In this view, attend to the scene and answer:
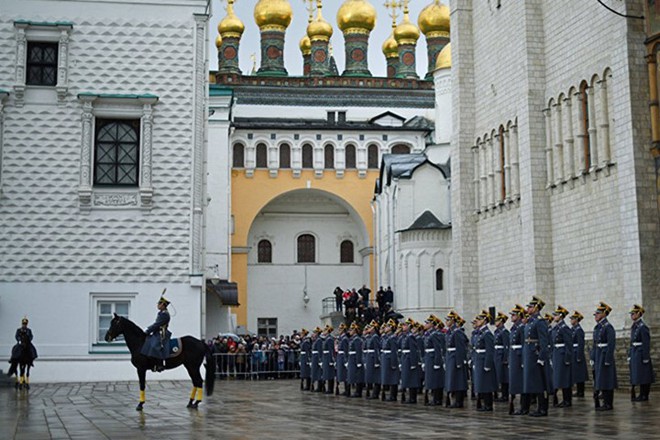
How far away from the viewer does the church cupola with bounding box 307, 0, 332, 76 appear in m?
53.5

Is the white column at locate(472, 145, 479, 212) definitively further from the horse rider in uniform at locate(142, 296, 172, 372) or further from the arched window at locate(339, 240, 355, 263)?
the arched window at locate(339, 240, 355, 263)

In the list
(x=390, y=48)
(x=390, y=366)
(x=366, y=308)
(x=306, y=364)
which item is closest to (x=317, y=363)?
(x=306, y=364)

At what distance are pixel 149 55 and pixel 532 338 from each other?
13.9m

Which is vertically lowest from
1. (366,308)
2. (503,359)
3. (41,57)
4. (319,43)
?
(503,359)

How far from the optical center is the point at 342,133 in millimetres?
45344

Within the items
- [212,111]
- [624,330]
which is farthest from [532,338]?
[212,111]

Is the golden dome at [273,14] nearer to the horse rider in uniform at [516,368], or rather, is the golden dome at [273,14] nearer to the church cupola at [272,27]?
the church cupola at [272,27]

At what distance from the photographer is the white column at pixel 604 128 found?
21.3 metres

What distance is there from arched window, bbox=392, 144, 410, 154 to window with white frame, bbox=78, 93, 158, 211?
23.4 m

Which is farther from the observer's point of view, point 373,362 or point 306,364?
point 306,364

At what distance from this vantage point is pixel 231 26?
2142 inches

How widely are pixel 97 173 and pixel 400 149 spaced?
2430 centimetres

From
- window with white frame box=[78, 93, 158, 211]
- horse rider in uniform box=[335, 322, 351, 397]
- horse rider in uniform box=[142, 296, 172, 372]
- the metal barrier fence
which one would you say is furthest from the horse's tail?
the metal barrier fence

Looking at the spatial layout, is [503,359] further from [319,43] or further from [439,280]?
[319,43]
